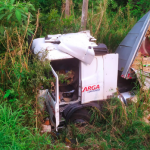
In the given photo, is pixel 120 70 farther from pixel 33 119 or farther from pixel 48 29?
pixel 48 29

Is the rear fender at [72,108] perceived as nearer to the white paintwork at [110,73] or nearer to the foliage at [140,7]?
the white paintwork at [110,73]

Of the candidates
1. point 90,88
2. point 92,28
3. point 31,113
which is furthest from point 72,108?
point 92,28

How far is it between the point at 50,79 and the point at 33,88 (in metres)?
0.42

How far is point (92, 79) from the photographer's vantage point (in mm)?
3797

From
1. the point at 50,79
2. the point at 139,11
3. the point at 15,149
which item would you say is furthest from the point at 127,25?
the point at 15,149

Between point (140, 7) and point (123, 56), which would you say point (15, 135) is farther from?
point (140, 7)

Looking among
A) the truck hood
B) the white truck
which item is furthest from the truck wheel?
the truck hood

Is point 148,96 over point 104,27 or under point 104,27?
under

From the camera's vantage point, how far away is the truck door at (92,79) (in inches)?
146

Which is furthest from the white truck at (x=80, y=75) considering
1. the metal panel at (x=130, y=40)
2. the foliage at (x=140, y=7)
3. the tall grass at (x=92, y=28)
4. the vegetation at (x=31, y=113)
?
the foliage at (x=140, y=7)

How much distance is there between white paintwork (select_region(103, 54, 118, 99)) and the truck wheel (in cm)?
60

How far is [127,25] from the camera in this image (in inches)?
310

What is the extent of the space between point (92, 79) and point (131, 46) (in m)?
1.93

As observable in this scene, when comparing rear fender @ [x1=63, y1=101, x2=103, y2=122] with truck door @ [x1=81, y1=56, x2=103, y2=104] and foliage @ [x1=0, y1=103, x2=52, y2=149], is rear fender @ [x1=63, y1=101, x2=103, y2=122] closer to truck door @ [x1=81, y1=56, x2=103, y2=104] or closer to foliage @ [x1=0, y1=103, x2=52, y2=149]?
truck door @ [x1=81, y1=56, x2=103, y2=104]
